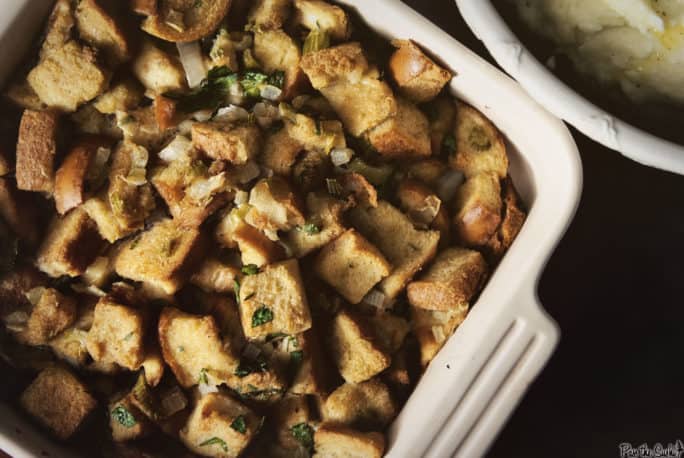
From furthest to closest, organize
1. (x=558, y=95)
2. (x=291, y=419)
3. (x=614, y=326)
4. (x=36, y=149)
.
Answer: (x=614, y=326)
(x=291, y=419)
(x=36, y=149)
(x=558, y=95)

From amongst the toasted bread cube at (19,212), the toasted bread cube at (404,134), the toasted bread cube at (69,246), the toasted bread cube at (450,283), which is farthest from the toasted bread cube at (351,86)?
the toasted bread cube at (19,212)

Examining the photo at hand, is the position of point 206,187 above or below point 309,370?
above

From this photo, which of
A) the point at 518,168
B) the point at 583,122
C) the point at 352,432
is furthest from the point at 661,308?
the point at 352,432

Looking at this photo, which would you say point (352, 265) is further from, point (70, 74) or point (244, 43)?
point (70, 74)

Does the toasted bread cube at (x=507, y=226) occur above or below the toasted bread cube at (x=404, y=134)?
below

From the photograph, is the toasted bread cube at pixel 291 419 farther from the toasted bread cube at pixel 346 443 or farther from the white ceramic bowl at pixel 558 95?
the white ceramic bowl at pixel 558 95

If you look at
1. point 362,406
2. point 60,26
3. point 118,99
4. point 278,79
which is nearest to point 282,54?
point 278,79

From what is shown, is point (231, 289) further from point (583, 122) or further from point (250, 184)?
point (583, 122)
